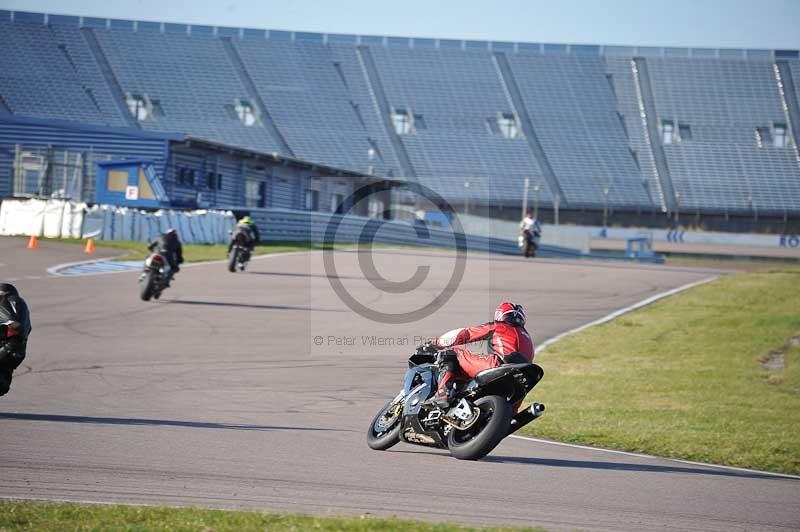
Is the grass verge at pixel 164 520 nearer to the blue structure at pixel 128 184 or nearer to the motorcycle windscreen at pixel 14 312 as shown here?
the motorcycle windscreen at pixel 14 312

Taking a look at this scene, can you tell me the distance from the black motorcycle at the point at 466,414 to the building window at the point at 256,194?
41.3 meters

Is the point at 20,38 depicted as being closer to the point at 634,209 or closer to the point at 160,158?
the point at 160,158

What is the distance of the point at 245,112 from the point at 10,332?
185 feet

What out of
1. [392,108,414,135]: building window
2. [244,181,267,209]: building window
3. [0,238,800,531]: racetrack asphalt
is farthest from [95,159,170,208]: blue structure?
[392,108,414,135]: building window

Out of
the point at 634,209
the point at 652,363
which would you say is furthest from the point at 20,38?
the point at 652,363

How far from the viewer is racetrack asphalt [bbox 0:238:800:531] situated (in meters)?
6.93

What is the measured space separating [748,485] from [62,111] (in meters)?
56.6

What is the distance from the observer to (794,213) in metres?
57.7

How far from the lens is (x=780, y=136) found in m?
64.5

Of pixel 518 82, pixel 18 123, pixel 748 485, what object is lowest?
pixel 748 485

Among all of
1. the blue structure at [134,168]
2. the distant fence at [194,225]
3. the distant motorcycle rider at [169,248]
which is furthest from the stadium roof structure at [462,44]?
the distant motorcycle rider at [169,248]

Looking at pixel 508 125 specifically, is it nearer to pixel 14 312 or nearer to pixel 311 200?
pixel 311 200

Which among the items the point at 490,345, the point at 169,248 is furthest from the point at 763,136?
the point at 490,345

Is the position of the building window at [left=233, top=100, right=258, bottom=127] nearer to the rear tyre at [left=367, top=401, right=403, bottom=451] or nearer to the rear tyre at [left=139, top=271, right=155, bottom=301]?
the rear tyre at [left=139, top=271, right=155, bottom=301]
